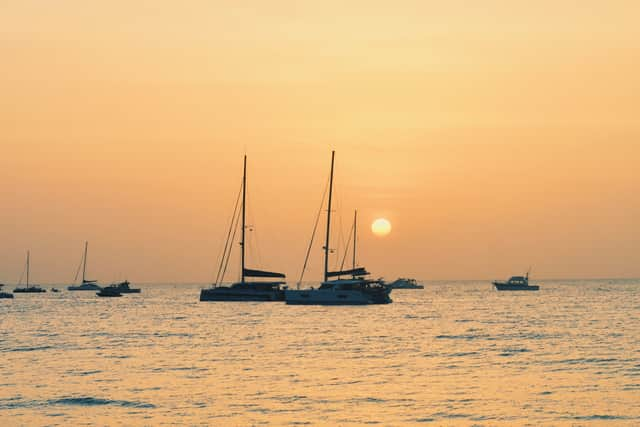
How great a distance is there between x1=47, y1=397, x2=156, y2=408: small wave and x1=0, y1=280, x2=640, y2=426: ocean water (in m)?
0.06

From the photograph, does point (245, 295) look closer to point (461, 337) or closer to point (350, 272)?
point (350, 272)

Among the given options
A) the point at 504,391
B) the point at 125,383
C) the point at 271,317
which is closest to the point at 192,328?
the point at 271,317

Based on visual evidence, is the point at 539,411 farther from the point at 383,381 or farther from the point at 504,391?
the point at 383,381

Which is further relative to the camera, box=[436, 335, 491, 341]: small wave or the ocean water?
box=[436, 335, 491, 341]: small wave

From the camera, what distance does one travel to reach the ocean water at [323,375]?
36938 mm

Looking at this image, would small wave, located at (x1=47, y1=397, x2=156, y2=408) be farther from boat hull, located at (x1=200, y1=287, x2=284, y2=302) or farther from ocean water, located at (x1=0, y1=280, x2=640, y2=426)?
boat hull, located at (x1=200, y1=287, x2=284, y2=302)

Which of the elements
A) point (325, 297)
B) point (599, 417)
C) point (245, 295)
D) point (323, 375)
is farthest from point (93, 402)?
point (245, 295)

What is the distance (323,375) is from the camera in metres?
48.9

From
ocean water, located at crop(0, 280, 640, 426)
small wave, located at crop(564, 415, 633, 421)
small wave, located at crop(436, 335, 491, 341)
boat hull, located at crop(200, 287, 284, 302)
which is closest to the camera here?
small wave, located at crop(564, 415, 633, 421)

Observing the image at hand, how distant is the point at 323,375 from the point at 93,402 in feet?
42.6

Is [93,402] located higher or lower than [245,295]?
lower

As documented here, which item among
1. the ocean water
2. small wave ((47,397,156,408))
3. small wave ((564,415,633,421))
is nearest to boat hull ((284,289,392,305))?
the ocean water

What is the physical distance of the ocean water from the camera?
121 feet

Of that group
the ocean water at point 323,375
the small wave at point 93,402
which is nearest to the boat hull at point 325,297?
the ocean water at point 323,375
